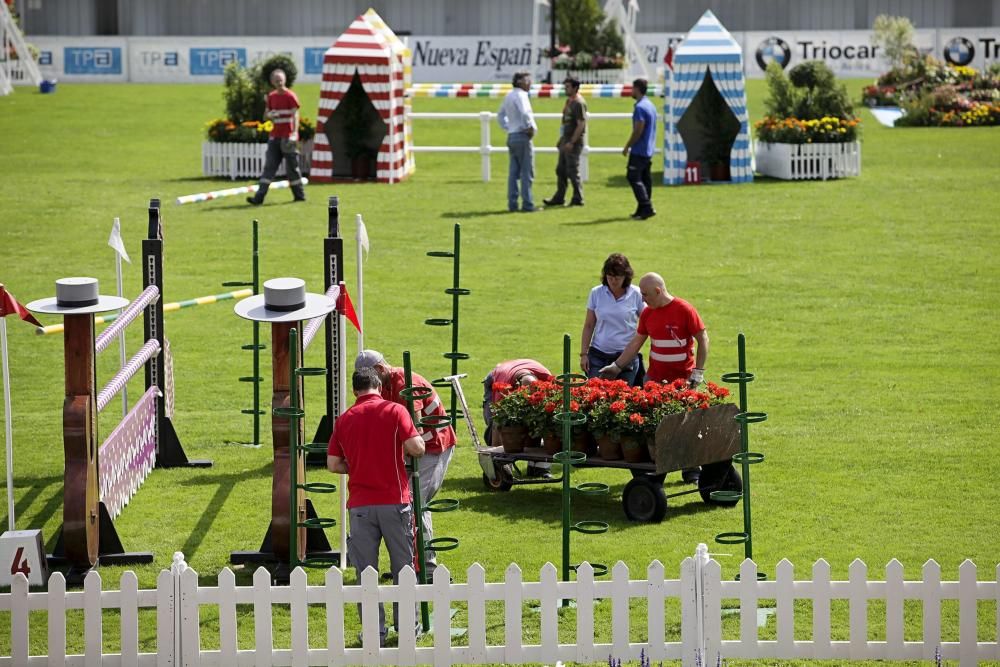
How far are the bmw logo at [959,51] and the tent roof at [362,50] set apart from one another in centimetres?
3064

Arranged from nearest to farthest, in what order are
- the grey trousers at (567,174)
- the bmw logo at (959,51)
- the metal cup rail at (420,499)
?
the metal cup rail at (420,499)
the grey trousers at (567,174)
the bmw logo at (959,51)

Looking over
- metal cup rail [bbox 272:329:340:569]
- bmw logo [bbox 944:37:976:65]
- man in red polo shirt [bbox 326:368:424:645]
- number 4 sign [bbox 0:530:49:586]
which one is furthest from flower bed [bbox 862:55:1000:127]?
number 4 sign [bbox 0:530:49:586]

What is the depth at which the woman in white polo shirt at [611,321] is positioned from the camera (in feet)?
41.1

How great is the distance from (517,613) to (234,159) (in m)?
21.2

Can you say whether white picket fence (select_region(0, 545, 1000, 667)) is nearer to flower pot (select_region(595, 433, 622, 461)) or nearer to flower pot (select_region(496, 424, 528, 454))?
flower pot (select_region(595, 433, 622, 461))

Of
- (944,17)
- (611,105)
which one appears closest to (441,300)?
(611,105)

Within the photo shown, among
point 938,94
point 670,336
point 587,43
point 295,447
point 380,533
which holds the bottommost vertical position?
point 380,533

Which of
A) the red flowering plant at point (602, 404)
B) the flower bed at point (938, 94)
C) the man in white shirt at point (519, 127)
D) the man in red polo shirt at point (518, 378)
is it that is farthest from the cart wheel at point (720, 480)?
the flower bed at point (938, 94)

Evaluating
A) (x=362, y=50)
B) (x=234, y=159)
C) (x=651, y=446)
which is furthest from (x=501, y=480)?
(x=234, y=159)

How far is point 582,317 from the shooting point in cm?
1777

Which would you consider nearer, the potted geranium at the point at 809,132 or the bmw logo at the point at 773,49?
the potted geranium at the point at 809,132

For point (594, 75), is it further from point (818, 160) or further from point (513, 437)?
point (513, 437)

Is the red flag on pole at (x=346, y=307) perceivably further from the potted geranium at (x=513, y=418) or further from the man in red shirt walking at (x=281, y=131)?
the man in red shirt walking at (x=281, y=131)

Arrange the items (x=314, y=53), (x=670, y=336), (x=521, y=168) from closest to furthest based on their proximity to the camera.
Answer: (x=670, y=336), (x=521, y=168), (x=314, y=53)
